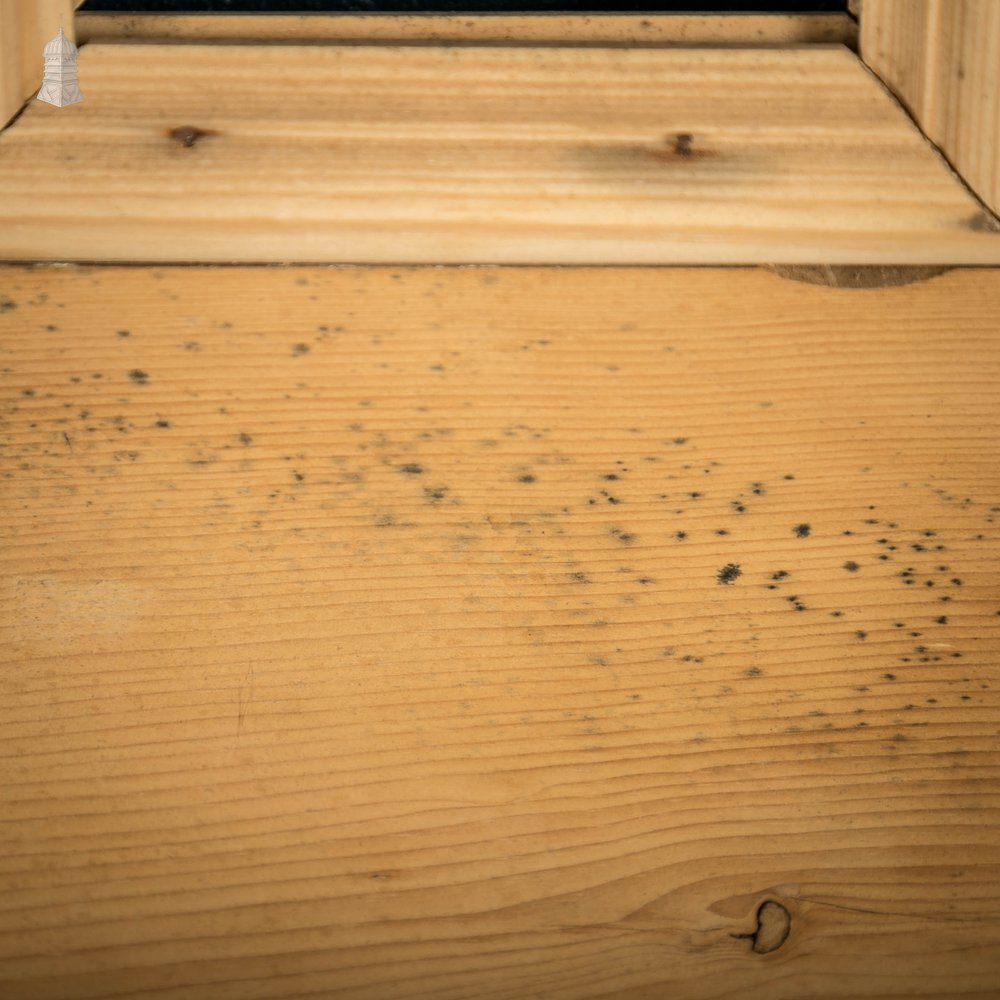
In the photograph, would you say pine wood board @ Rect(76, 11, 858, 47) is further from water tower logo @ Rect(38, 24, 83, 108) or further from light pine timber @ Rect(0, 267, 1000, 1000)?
light pine timber @ Rect(0, 267, 1000, 1000)

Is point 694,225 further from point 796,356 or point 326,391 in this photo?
point 326,391

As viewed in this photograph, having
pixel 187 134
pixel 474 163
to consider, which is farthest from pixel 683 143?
pixel 187 134

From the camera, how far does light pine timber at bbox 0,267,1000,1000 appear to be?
529 mm

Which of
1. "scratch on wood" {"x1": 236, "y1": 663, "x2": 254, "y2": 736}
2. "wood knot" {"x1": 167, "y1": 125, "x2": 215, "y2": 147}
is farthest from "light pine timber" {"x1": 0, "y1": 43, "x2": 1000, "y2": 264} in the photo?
"scratch on wood" {"x1": 236, "y1": 663, "x2": 254, "y2": 736}

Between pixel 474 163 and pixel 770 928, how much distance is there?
65 cm

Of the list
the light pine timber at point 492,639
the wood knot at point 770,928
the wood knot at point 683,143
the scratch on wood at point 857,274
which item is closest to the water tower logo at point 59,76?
the light pine timber at point 492,639

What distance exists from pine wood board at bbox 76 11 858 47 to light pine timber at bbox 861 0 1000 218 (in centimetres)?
5

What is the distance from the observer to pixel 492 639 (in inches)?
23.4

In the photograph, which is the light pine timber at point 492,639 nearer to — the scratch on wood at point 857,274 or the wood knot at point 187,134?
the scratch on wood at point 857,274

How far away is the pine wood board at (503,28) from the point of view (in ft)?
2.90

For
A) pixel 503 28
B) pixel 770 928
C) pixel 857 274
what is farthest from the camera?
pixel 503 28

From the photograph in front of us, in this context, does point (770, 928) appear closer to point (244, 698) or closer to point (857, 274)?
point (244, 698)

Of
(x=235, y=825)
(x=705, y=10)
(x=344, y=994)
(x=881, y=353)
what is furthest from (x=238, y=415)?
(x=705, y=10)

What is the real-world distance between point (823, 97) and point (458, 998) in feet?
2.68
